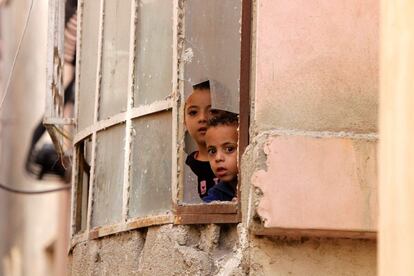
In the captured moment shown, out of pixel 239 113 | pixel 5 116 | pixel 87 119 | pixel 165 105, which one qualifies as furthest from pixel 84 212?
pixel 5 116

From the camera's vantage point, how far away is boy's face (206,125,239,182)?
6609 mm

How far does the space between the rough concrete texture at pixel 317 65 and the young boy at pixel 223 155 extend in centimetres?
57

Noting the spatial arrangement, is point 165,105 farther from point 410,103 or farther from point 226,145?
point 410,103

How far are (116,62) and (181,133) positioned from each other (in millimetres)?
1031

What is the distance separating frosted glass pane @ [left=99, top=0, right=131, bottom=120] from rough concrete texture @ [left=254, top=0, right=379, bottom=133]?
1528 millimetres

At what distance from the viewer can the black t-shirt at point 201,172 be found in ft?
22.5

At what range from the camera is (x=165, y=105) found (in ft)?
22.9

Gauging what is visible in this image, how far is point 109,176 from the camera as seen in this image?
7.75m

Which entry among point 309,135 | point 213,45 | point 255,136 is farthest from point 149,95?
point 309,135

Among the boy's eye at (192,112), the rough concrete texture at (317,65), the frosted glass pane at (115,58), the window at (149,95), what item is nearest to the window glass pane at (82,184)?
the window at (149,95)

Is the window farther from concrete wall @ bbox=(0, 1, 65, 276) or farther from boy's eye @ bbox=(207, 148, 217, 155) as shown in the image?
concrete wall @ bbox=(0, 1, 65, 276)

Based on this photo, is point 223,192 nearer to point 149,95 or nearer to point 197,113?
point 197,113

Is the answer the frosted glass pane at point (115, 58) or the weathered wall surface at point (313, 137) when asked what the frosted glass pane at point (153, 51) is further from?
the weathered wall surface at point (313, 137)

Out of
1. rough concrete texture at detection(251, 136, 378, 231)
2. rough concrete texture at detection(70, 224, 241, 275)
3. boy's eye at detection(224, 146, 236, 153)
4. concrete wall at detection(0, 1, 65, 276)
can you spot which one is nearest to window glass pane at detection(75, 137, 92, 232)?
rough concrete texture at detection(70, 224, 241, 275)
